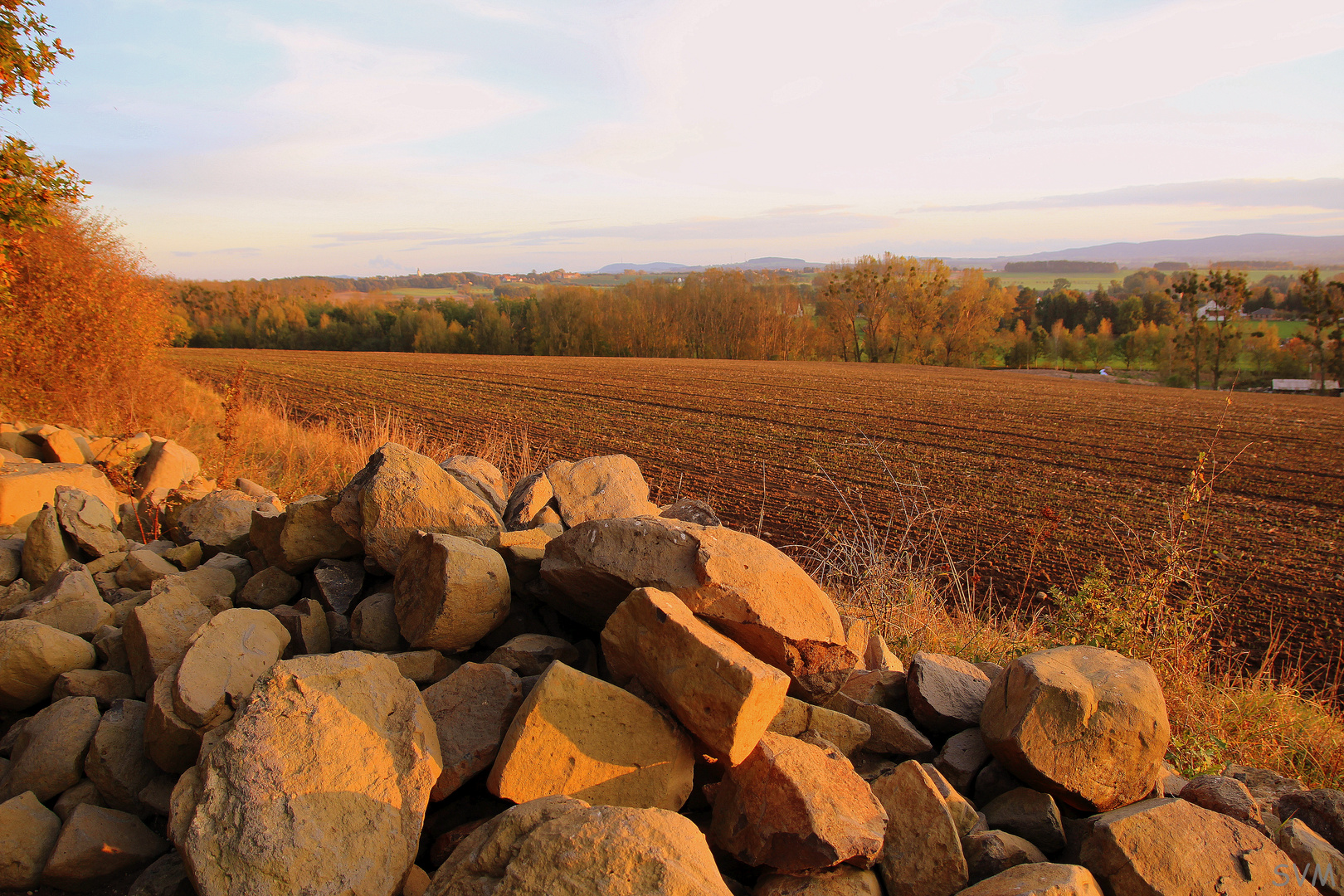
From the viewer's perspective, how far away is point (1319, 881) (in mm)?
2385

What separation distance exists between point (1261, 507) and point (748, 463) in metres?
10.7

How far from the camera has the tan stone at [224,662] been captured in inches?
102

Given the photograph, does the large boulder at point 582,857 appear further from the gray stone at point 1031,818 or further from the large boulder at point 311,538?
the large boulder at point 311,538

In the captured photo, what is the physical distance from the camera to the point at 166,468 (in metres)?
7.35

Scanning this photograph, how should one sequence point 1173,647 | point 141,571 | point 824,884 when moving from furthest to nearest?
point 1173,647 < point 141,571 < point 824,884

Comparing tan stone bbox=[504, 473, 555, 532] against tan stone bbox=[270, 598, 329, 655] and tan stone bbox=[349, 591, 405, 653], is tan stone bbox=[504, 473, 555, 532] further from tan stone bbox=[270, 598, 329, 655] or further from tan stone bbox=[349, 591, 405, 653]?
tan stone bbox=[270, 598, 329, 655]

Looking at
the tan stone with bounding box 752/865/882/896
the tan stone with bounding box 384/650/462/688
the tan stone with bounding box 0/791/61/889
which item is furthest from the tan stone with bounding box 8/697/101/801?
the tan stone with bounding box 752/865/882/896

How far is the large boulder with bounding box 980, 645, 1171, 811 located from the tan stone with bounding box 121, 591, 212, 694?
11.4ft

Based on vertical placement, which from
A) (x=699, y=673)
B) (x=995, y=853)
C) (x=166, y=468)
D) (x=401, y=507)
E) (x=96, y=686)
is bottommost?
(x=995, y=853)

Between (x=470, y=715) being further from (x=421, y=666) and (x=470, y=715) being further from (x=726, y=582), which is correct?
(x=726, y=582)

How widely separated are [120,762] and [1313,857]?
440cm

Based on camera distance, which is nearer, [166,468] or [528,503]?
[528,503]

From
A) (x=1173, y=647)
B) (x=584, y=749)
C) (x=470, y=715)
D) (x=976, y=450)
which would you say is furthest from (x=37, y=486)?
(x=976, y=450)

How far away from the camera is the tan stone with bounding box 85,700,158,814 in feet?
8.89
